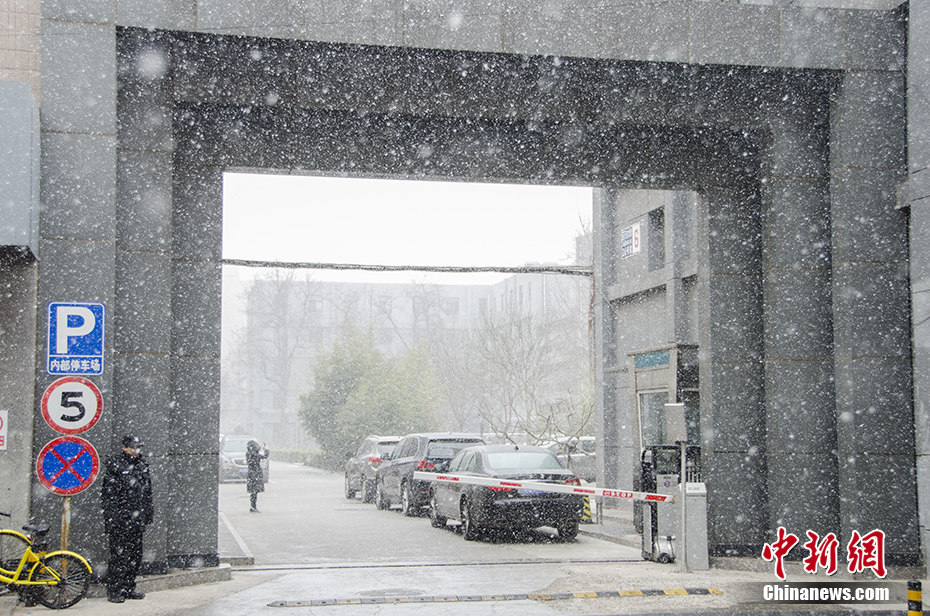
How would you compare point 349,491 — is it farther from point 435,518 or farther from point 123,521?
point 123,521

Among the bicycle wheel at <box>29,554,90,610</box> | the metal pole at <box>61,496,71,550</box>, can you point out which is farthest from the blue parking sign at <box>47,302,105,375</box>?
the bicycle wheel at <box>29,554,90,610</box>

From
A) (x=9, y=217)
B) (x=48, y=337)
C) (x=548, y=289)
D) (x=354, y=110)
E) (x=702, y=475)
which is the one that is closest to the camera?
(x=9, y=217)

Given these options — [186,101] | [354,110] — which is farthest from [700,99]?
[186,101]

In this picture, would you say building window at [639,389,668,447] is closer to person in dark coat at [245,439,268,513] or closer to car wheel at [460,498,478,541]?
car wheel at [460,498,478,541]

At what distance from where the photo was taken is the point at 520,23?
11.6m

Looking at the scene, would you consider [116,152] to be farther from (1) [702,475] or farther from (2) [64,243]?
(1) [702,475]

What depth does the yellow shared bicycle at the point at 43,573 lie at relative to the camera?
31.3 ft

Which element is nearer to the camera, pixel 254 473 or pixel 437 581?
pixel 437 581

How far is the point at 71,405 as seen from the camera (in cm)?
980

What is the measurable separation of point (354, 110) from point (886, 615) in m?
7.91

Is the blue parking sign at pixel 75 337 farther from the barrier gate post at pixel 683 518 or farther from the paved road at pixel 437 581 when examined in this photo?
the barrier gate post at pixel 683 518

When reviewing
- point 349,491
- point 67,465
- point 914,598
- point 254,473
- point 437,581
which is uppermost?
point 67,465

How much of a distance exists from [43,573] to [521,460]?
28.4 feet

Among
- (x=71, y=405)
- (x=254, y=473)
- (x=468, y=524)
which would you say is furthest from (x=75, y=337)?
(x=254, y=473)
